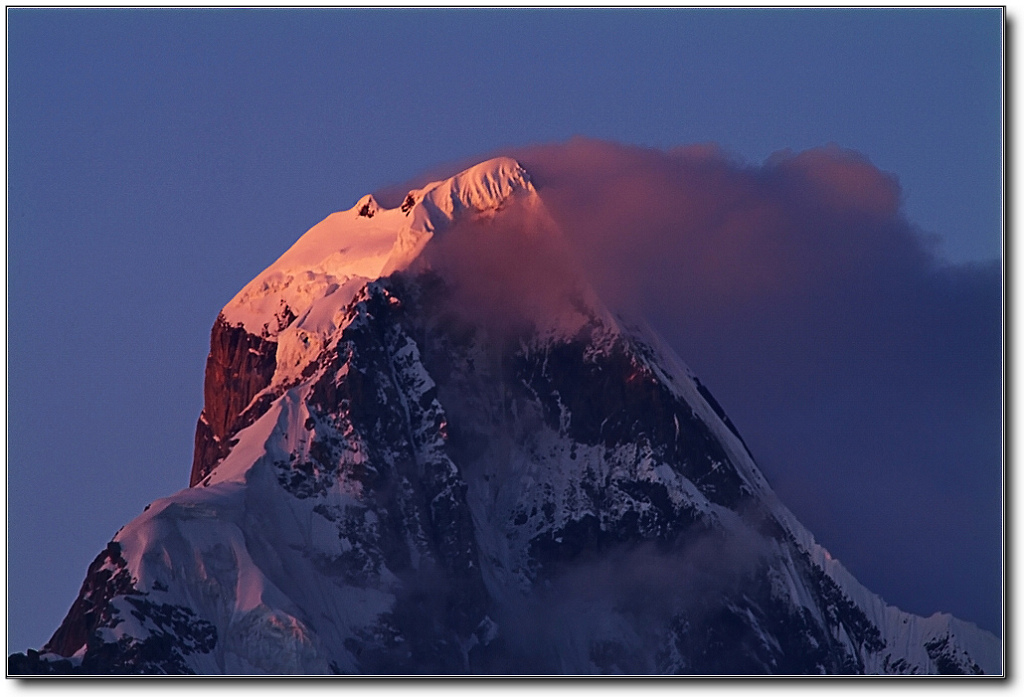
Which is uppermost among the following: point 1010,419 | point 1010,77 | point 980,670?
point 1010,77

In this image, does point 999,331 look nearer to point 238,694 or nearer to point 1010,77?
point 1010,77

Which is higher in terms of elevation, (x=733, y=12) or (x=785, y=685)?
(x=733, y=12)

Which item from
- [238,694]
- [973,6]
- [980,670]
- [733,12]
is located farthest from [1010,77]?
[238,694]

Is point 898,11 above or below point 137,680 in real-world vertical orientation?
above

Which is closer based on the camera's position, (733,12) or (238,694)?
(238,694)

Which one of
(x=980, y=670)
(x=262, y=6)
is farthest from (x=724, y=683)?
(x=262, y=6)

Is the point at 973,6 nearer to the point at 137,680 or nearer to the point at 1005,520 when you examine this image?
the point at 1005,520

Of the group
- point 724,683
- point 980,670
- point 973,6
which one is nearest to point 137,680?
point 724,683

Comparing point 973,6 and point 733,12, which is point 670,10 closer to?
point 733,12
